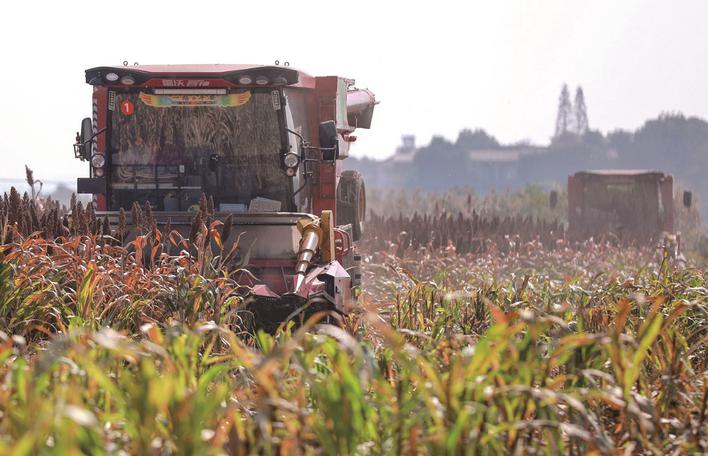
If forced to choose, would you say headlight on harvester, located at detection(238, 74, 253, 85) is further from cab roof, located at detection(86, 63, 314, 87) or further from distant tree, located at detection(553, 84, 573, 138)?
distant tree, located at detection(553, 84, 573, 138)

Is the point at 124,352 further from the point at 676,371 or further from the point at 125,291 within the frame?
the point at 125,291

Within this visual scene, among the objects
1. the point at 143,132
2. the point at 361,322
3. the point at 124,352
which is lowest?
the point at 361,322

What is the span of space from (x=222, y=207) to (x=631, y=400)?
665 centimetres

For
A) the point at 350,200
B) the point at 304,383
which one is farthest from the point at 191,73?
the point at 304,383

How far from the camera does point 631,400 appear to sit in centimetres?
421

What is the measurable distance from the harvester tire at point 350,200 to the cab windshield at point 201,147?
1872mm

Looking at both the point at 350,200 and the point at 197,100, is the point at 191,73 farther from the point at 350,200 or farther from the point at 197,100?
the point at 350,200

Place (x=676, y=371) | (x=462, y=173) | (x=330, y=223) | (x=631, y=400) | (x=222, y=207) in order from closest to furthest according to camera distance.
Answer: (x=631, y=400)
(x=676, y=371)
(x=330, y=223)
(x=222, y=207)
(x=462, y=173)

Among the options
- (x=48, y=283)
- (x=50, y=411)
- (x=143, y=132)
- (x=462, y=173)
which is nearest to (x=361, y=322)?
(x=48, y=283)

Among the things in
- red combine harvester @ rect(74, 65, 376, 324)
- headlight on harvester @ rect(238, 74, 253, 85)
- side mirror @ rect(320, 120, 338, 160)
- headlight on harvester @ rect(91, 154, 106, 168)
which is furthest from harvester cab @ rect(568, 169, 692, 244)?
headlight on harvester @ rect(91, 154, 106, 168)

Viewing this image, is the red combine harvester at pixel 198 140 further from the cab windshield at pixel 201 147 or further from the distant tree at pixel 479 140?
the distant tree at pixel 479 140

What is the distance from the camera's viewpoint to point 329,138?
1039 centimetres

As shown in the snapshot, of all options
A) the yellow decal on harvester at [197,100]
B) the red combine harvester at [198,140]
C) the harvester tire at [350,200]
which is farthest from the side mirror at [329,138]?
the harvester tire at [350,200]

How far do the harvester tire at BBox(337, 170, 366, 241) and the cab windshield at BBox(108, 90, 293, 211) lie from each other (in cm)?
187
